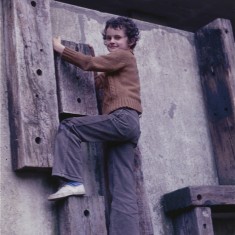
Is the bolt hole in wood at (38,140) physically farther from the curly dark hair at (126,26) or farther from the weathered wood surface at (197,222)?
the weathered wood surface at (197,222)

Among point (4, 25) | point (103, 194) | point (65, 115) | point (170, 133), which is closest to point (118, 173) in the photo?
point (103, 194)

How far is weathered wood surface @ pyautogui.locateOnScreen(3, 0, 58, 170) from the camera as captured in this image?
3307 millimetres

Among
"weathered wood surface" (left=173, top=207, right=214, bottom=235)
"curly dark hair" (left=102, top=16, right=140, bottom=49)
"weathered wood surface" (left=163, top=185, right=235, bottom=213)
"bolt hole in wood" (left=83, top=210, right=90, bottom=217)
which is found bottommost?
"weathered wood surface" (left=173, top=207, right=214, bottom=235)

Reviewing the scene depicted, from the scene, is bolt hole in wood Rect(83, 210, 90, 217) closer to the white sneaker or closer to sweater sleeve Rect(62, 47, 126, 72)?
the white sneaker

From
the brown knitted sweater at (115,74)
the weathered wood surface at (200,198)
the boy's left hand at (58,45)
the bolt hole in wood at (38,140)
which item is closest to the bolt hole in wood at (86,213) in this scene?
the bolt hole in wood at (38,140)

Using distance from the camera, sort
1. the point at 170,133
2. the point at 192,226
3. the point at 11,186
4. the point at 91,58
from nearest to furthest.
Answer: the point at 11,186
the point at 91,58
the point at 192,226
the point at 170,133

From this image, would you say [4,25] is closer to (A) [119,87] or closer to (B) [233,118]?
(A) [119,87]

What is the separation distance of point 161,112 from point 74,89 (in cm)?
81

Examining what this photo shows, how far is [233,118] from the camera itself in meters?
4.31

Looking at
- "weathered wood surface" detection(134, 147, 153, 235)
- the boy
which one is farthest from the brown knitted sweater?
"weathered wood surface" detection(134, 147, 153, 235)

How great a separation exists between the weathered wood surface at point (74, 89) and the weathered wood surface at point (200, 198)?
0.78 m

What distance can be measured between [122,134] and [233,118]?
119cm

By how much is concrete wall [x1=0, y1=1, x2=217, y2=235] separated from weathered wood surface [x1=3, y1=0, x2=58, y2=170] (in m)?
0.08

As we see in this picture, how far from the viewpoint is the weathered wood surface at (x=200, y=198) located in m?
3.72
